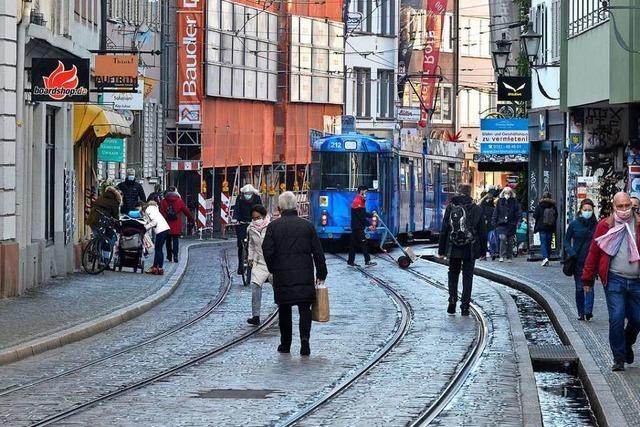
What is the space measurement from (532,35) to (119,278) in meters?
11.4

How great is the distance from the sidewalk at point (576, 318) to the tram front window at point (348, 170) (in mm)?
5614

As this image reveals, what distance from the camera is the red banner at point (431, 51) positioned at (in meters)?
81.7

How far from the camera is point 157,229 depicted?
34.9 meters

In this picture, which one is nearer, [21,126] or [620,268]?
[620,268]

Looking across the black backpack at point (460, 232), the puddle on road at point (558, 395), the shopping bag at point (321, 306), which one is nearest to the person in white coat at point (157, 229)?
the black backpack at point (460, 232)

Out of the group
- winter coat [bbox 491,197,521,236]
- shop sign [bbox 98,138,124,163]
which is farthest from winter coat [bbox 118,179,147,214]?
winter coat [bbox 491,197,521,236]

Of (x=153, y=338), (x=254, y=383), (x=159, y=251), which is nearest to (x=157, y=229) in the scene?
(x=159, y=251)

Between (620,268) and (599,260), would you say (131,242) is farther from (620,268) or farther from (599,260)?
(620,268)

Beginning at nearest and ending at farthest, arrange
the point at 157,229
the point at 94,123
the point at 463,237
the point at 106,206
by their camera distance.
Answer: the point at 463,237
the point at 106,206
the point at 157,229
the point at 94,123

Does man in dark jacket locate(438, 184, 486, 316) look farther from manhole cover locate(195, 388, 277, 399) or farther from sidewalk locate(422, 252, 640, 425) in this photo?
manhole cover locate(195, 388, 277, 399)

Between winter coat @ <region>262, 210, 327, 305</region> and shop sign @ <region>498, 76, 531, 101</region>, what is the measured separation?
76.6ft

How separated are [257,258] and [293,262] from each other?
148 inches

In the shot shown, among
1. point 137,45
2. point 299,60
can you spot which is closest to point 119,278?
point 137,45

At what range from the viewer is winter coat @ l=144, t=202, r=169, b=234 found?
34875 mm
